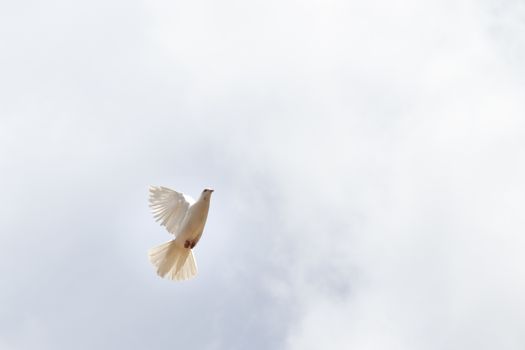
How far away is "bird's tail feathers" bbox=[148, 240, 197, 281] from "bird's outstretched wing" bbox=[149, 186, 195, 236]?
26.3 inches

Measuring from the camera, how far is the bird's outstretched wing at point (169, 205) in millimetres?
47594

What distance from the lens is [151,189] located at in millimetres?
48094

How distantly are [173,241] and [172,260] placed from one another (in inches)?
31.9

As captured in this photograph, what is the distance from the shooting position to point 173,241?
4747cm

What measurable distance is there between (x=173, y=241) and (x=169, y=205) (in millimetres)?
1396

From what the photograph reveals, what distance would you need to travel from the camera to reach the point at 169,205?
47844 mm

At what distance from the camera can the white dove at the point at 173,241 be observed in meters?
47.4

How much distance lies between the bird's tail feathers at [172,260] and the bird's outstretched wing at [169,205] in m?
0.67

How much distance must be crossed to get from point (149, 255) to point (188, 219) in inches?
98.2

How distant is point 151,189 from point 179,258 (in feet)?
9.23

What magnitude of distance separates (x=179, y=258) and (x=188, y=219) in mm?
2176

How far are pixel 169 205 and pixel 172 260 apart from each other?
6.78 feet

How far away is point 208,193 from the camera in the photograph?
45.8m

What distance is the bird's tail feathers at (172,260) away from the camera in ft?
156
